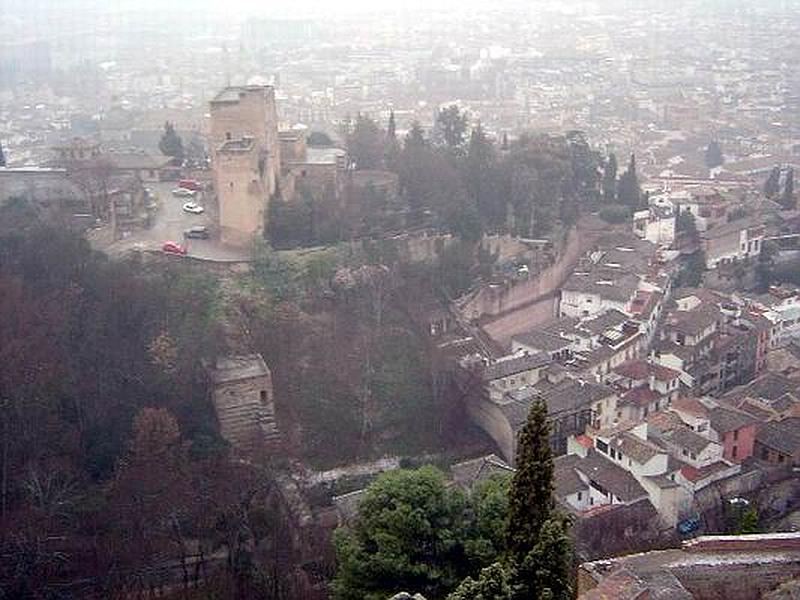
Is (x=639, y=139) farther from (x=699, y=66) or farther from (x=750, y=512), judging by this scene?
(x=750, y=512)

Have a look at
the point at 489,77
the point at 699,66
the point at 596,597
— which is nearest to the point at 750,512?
the point at 596,597

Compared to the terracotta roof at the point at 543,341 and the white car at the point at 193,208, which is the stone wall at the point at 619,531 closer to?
the terracotta roof at the point at 543,341

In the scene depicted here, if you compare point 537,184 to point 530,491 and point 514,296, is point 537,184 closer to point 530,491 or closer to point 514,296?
point 514,296

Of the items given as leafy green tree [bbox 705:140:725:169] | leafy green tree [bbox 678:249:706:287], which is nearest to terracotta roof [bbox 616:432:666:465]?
leafy green tree [bbox 678:249:706:287]

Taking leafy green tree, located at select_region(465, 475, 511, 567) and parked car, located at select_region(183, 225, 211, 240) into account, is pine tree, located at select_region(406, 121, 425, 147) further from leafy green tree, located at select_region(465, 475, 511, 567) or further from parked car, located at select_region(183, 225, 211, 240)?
leafy green tree, located at select_region(465, 475, 511, 567)

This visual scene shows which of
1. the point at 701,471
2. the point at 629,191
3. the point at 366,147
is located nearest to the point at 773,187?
the point at 629,191
